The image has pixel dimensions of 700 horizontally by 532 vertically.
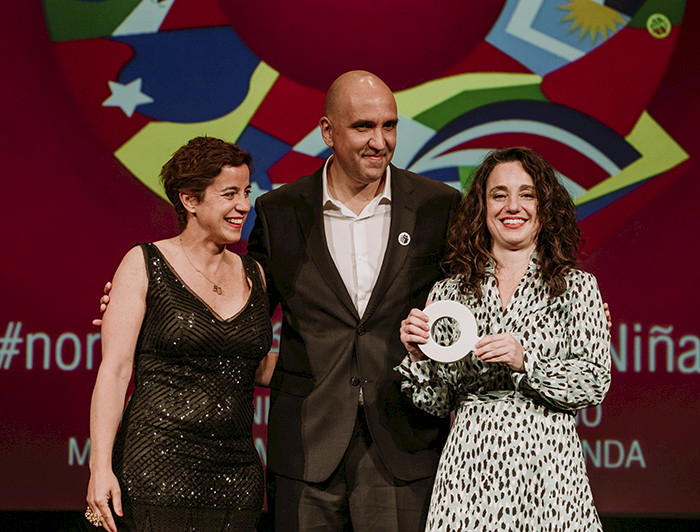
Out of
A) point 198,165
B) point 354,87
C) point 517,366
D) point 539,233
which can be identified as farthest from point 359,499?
point 354,87

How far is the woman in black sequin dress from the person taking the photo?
2.28 metres

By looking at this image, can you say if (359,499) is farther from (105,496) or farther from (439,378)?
(105,496)

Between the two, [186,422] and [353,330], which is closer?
[186,422]

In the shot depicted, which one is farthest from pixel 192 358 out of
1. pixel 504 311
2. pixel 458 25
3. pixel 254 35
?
pixel 458 25

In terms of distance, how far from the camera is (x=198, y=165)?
2449mm

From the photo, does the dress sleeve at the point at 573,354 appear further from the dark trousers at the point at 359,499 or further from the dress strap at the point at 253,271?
the dress strap at the point at 253,271

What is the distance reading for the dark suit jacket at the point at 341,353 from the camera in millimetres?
2535

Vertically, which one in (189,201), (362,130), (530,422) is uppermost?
(362,130)

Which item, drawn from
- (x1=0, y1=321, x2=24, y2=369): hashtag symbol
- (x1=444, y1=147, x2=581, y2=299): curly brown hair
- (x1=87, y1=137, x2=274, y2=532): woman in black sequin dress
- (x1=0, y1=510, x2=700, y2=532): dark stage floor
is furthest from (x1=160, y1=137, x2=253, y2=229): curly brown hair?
(x1=0, y1=510, x2=700, y2=532): dark stage floor

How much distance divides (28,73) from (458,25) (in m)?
2.08

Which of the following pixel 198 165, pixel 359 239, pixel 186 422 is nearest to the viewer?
pixel 186 422

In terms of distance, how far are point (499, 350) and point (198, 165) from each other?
1.06 metres

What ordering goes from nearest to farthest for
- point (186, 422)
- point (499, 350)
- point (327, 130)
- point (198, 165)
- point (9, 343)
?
point (499, 350), point (186, 422), point (198, 165), point (327, 130), point (9, 343)

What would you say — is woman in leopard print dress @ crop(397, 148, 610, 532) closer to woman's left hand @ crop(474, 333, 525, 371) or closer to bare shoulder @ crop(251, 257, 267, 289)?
woman's left hand @ crop(474, 333, 525, 371)
